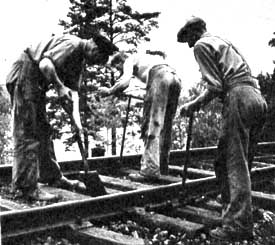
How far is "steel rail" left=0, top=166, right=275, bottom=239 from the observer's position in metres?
4.37

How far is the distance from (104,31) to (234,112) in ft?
46.3

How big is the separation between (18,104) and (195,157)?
478 centimetres

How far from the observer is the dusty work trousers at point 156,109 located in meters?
7.11

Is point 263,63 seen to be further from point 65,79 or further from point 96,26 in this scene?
point 65,79

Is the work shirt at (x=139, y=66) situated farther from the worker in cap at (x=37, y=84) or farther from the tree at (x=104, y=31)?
the tree at (x=104, y=31)

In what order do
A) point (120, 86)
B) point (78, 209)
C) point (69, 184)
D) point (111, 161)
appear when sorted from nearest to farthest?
point (78, 209)
point (69, 184)
point (120, 86)
point (111, 161)

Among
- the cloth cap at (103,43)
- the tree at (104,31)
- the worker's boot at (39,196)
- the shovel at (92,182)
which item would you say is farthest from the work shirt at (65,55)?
the tree at (104,31)

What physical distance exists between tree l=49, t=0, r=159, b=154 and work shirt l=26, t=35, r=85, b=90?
10520 millimetres

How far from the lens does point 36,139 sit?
5.83m

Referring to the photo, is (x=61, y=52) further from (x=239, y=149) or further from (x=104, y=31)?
(x=104, y=31)

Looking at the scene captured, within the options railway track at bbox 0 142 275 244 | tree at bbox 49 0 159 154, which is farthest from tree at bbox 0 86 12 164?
railway track at bbox 0 142 275 244

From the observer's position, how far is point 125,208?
17.7 feet

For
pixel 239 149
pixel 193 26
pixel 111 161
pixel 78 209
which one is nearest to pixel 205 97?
pixel 239 149

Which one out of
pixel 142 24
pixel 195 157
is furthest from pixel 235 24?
pixel 195 157
